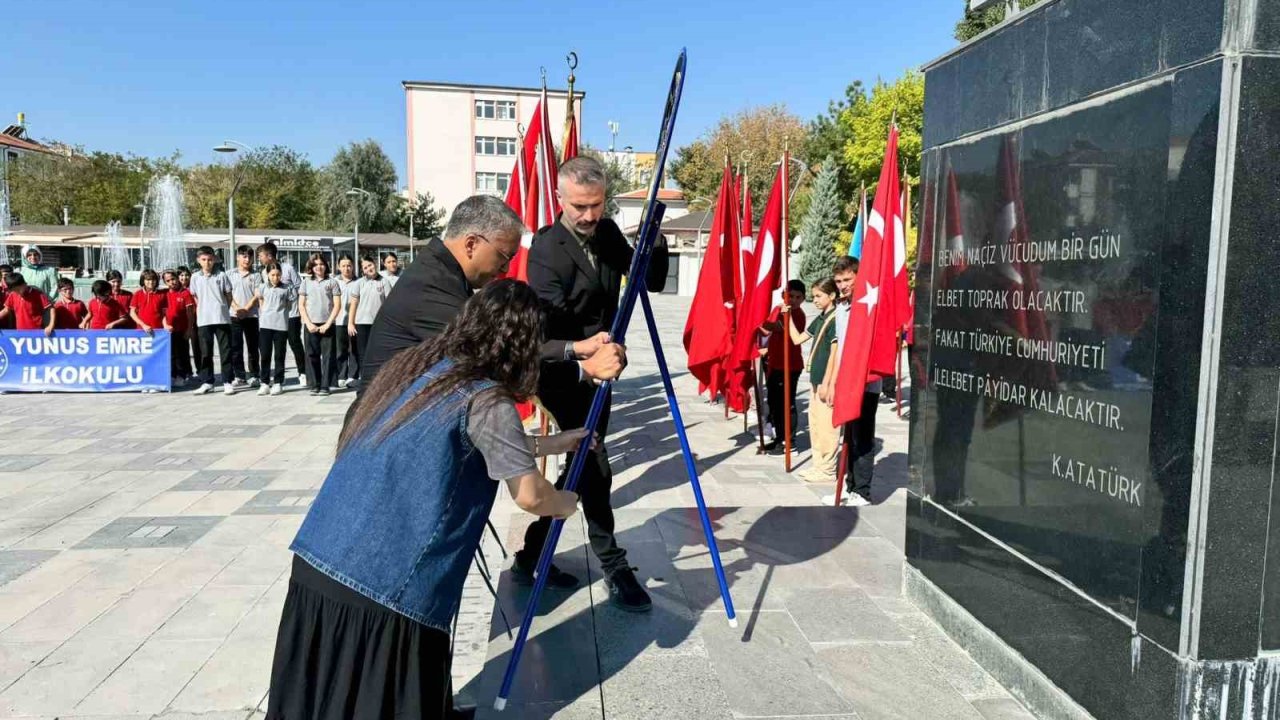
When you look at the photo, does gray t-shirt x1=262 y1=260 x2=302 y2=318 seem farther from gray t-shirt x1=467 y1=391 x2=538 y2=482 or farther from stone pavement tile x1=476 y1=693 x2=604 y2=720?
gray t-shirt x1=467 y1=391 x2=538 y2=482

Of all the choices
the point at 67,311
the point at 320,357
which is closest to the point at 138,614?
the point at 320,357

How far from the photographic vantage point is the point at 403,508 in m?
2.13

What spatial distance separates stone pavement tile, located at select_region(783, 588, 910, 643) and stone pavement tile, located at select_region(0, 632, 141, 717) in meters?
3.01

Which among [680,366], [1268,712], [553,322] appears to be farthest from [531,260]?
[680,366]

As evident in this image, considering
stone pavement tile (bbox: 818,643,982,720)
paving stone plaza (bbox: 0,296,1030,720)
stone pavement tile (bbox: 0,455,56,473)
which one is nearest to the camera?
stone pavement tile (bbox: 818,643,982,720)

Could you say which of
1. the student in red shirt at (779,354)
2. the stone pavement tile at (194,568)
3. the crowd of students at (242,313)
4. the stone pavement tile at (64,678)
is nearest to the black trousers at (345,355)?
the crowd of students at (242,313)

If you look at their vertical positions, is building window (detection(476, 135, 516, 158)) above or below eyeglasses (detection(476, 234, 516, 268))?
above

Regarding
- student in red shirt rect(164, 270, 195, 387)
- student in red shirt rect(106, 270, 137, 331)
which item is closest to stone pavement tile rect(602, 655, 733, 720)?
student in red shirt rect(164, 270, 195, 387)

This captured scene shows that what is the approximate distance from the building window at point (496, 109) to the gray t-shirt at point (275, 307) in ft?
218

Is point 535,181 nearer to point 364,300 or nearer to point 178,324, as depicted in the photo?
point 364,300

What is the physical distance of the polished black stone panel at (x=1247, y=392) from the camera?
7.34 ft

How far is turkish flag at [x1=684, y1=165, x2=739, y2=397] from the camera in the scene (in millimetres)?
7680

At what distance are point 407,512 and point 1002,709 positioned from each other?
237cm

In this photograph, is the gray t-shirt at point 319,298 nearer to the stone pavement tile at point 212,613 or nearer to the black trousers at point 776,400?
the black trousers at point 776,400
